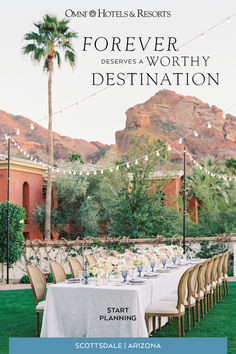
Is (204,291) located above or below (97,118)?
below

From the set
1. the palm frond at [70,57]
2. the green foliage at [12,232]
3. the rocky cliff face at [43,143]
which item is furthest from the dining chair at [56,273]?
the rocky cliff face at [43,143]

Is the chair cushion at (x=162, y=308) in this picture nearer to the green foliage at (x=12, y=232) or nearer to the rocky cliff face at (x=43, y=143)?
the green foliage at (x=12, y=232)

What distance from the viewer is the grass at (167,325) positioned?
21.1 feet

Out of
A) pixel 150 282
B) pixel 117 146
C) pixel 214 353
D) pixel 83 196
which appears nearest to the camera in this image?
pixel 214 353

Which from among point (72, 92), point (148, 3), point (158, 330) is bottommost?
point (158, 330)

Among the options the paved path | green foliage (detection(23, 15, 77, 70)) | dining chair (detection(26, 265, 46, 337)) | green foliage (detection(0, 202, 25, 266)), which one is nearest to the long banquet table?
dining chair (detection(26, 265, 46, 337))

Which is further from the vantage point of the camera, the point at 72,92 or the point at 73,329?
the point at 72,92

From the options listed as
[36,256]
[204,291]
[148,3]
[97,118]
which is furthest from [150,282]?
[97,118]

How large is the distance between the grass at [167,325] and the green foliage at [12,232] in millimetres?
2960

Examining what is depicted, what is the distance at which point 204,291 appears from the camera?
783 cm

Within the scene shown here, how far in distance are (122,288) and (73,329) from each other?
0.78 metres

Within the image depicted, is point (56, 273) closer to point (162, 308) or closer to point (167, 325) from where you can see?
point (167, 325)

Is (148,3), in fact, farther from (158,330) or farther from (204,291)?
(158,330)

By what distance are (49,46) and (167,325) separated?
16.3 meters
